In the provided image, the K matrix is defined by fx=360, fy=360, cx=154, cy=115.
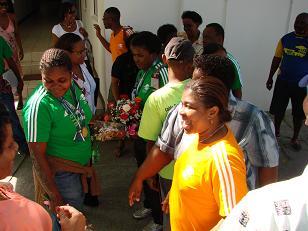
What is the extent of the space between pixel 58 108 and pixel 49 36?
28.2 ft

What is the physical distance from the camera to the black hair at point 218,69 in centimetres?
244

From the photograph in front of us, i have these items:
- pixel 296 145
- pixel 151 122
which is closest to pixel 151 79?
pixel 151 122

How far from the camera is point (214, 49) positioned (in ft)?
11.0

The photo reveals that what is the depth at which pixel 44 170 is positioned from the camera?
2.58 meters

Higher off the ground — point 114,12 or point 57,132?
point 114,12

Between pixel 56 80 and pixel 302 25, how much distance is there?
144 inches

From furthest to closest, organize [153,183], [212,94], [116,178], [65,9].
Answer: [65,9], [116,178], [153,183], [212,94]

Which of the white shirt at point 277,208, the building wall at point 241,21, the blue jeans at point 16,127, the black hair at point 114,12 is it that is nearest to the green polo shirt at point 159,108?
the white shirt at point 277,208

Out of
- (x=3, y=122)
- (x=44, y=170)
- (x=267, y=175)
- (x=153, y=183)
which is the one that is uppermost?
(x=3, y=122)

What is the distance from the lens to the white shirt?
1.18 m

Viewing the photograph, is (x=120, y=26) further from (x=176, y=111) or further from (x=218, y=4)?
(x=176, y=111)

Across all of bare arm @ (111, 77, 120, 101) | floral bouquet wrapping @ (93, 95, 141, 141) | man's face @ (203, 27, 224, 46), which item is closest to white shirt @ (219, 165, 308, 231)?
floral bouquet wrapping @ (93, 95, 141, 141)

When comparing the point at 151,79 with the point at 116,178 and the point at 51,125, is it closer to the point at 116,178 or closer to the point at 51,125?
the point at 51,125

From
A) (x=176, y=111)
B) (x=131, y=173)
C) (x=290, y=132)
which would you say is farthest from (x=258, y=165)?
(x=290, y=132)
